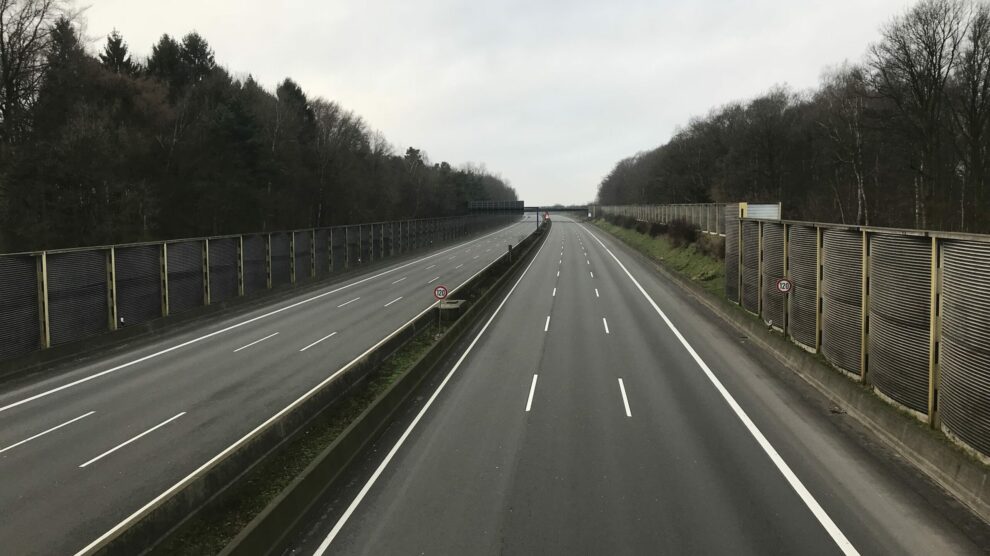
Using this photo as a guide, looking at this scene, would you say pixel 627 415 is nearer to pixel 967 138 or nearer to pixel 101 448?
pixel 101 448

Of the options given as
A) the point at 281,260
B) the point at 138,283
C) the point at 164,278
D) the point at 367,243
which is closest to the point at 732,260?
the point at 164,278

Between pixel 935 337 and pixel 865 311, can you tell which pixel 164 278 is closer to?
pixel 865 311

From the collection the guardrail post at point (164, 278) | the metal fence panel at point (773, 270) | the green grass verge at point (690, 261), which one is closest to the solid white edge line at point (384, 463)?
the metal fence panel at point (773, 270)

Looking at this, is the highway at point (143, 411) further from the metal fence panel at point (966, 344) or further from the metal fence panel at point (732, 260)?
the metal fence panel at point (732, 260)

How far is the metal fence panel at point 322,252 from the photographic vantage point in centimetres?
4025

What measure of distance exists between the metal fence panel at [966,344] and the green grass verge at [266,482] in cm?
1027

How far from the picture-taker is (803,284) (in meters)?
17.0

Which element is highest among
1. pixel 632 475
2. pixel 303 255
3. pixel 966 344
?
pixel 303 255

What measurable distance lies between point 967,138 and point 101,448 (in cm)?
5187

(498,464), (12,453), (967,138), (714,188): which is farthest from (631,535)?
(714,188)

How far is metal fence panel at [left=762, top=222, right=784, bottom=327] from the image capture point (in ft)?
63.2

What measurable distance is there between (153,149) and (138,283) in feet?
112

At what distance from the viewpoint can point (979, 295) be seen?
8.59m

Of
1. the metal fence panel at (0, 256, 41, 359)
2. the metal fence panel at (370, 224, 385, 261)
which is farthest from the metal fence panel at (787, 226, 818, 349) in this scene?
the metal fence panel at (370, 224, 385, 261)
